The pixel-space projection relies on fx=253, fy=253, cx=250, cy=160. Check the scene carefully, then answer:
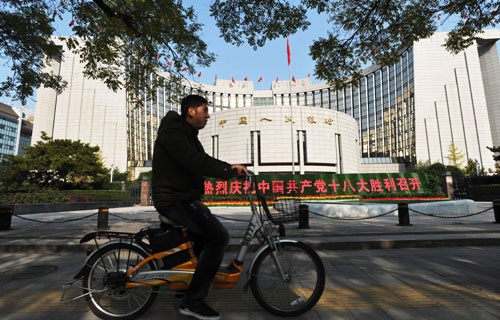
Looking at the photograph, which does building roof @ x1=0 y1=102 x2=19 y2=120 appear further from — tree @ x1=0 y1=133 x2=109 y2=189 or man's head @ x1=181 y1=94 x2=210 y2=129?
man's head @ x1=181 y1=94 x2=210 y2=129

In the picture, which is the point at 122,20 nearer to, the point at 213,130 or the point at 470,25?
the point at 470,25

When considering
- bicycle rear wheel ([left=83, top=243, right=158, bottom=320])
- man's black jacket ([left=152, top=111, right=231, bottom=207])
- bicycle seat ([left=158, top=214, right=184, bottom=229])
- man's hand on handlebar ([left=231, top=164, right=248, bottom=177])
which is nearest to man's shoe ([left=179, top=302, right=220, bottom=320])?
bicycle rear wheel ([left=83, top=243, right=158, bottom=320])

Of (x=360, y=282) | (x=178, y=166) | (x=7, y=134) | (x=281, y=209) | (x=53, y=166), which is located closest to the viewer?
(x=178, y=166)

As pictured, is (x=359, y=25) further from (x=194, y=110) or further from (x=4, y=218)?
(x=4, y=218)

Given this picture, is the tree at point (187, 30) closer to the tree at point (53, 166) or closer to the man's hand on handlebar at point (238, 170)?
the man's hand on handlebar at point (238, 170)

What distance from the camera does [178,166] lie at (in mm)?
2559

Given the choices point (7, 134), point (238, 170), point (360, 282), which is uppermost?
point (7, 134)

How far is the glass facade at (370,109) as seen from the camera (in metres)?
68.2

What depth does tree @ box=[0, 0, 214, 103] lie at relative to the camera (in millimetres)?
7488

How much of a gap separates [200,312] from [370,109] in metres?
86.4

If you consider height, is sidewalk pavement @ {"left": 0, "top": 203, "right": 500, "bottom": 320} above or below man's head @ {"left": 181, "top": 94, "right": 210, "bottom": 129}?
below

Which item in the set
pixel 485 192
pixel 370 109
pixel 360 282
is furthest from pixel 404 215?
pixel 370 109

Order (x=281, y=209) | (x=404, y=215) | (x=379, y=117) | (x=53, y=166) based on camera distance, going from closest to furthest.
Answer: (x=281, y=209) → (x=404, y=215) → (x=53, y=166) → (x=379, y=117)

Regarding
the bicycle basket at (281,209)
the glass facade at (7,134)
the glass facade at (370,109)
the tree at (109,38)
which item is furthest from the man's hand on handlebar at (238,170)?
the glass facade at (7,134)
